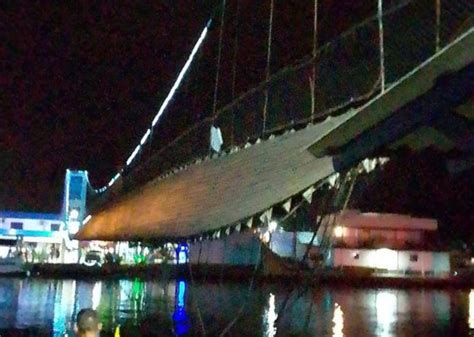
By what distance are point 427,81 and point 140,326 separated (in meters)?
17.0

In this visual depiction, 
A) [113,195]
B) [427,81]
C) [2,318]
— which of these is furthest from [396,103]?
[2,318]

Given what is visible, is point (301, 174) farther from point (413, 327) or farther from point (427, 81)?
point (413, 327)

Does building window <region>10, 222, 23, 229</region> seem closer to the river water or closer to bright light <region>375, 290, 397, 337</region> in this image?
the river water

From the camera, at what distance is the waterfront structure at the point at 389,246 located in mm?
61469

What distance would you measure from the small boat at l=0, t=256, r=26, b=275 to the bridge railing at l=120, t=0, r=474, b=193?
50726 millimetres

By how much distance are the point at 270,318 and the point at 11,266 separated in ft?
118

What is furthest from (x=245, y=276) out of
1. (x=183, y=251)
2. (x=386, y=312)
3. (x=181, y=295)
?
(x=183, y=251)

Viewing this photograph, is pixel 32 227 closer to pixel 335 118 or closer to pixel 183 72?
pixel 183 72

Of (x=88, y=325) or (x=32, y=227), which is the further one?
(x=32, y=227)

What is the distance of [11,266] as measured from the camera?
5862cm

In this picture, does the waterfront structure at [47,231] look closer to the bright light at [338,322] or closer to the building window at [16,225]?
the building window at [16,225]

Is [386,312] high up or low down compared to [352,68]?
down

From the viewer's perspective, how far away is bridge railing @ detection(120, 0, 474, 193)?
5793 mm

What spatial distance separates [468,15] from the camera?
5.35m
